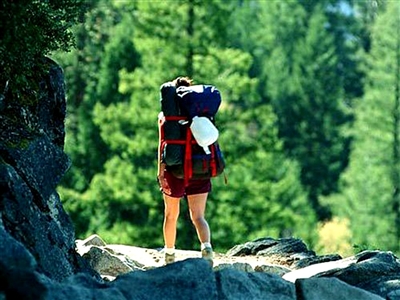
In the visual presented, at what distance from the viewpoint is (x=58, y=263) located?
23.2 ft

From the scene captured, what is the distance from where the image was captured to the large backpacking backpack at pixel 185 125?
8352mm

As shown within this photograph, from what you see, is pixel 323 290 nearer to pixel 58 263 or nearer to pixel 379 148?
pixel 58 263

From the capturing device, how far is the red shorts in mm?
8617

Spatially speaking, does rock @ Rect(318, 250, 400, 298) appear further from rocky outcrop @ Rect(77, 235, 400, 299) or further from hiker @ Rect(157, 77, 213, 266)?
hiker @ Rect(157, 77, 213, 266)

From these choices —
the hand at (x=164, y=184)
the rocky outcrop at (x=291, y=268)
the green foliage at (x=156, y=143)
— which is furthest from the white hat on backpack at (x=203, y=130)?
the green foliage at (x=156, y=143)

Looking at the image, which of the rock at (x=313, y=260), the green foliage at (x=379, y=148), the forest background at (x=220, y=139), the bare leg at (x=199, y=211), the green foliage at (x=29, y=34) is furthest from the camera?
the green foliage at (x=379, y=148)

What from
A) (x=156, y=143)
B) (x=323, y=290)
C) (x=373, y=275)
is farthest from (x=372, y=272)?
(x=156, y=143)

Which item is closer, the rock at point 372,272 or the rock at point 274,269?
the rock at point 372,272

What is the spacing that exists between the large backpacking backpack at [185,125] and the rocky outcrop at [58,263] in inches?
28.5

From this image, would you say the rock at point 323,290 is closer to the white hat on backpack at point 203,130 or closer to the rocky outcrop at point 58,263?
the rocky outcrop at point 58,263

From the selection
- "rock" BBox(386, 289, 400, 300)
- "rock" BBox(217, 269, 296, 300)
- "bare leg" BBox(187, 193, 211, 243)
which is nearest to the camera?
"rock" BBox(217, 269, 296, 300)

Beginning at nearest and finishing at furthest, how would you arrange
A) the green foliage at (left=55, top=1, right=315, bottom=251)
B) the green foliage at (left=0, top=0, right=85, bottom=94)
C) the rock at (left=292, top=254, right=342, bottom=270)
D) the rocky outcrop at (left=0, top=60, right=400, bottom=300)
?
the rocky outcrop at (left=0, top=60, right=400, bottom=300) → the green foliage at (left=0, top=0, right=85, bottom=94) → the rock at (left=292, top=254, right=342, bottom=270) → the green foliage at (left=55, top=1, right=315, bottom=251)

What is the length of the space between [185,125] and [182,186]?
19.1 inches

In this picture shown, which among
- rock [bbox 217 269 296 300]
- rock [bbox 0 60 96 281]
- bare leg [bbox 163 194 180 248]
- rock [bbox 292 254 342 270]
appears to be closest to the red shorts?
bare leg [bbox 163 194 180 248]
